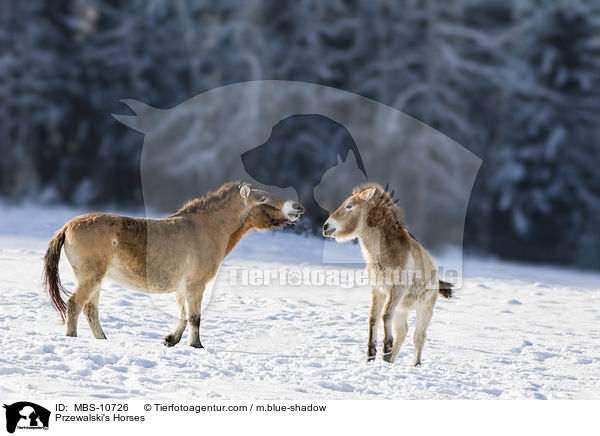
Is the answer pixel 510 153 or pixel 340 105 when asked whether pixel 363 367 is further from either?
pixel 510 153

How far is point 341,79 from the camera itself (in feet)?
69.5

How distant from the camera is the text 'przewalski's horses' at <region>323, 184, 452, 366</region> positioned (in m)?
5.10

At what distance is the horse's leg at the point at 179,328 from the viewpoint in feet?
18.1

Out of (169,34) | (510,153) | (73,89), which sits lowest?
(510,153)

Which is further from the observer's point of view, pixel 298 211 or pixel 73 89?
pixel 73 89

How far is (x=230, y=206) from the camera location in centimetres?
571

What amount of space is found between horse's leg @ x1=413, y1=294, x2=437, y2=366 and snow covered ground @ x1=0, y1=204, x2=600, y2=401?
160 millimetres

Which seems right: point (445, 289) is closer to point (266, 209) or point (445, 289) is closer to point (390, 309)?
point (390, 309)

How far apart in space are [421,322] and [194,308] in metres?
2.12

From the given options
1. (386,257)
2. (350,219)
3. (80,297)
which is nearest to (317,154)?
(350,219)

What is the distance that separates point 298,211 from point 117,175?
17.0 m

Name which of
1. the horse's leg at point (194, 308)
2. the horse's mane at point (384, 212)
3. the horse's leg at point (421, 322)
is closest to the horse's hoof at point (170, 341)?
the horse's leg at point (194, 308)

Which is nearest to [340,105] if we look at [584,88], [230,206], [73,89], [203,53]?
[203,53]
